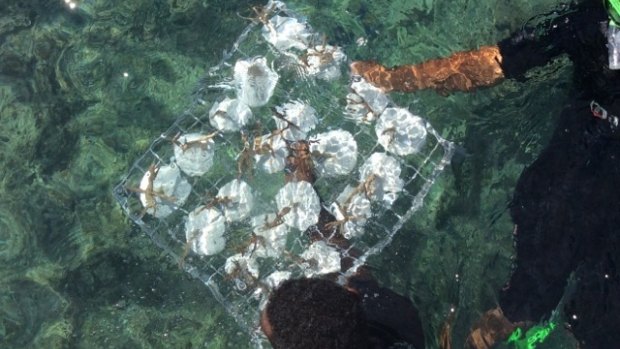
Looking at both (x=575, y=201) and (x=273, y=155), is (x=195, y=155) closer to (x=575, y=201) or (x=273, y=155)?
(x=273, y=155)

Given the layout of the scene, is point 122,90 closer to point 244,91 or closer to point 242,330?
point 244,91

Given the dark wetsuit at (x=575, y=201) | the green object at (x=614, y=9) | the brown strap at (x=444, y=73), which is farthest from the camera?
the brown strap at (x=444, y=73)

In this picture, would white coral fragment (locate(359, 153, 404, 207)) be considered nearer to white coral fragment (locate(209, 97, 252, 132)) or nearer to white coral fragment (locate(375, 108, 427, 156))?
white coral fragment (locate(375, 108, 427, 156))

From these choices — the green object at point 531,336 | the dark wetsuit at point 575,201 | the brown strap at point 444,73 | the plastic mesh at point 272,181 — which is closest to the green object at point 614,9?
the dark wetsuit at point 575,201

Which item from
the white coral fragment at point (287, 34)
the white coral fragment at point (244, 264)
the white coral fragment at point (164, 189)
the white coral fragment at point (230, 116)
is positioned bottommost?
the white coral fragment at point (244, 264)

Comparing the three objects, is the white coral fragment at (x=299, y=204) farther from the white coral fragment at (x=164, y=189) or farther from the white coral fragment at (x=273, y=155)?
the white coral fragment at (x=164, y=189)

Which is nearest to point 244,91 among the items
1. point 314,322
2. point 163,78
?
point 163,78
